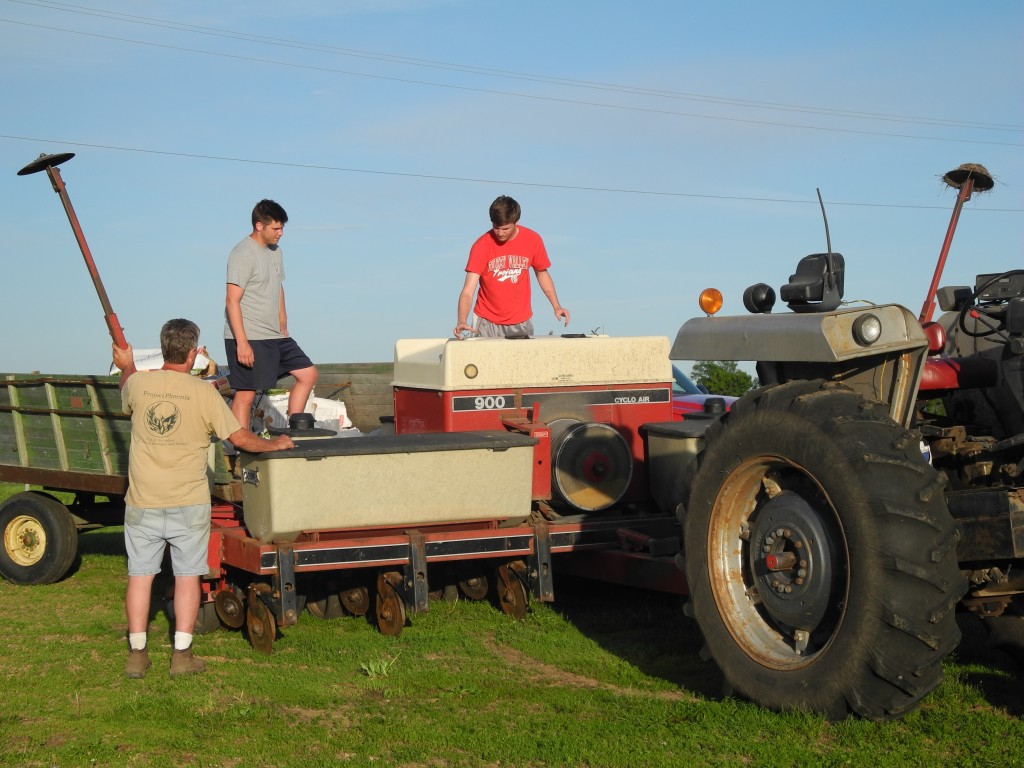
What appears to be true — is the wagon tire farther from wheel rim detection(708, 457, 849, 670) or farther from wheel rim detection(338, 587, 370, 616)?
wheel rim detection(708, 457, 849, 670)

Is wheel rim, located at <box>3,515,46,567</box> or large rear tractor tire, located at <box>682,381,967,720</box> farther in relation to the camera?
wheel rim, located at <box>3,515,46,567</box>

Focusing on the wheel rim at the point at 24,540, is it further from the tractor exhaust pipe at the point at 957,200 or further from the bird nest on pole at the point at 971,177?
the bird nest on pole at the point at 971,177

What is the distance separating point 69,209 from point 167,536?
124 inches

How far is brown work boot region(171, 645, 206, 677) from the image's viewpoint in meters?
6.18

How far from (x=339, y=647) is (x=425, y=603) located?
1.90ft

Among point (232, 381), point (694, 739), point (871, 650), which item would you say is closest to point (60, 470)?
point (232, 381)

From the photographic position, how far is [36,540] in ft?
31.2

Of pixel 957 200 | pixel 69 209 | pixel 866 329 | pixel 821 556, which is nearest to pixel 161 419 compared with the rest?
pixel 69 209

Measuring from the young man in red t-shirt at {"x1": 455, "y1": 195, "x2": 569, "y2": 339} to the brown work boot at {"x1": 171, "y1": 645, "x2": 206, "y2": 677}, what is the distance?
10.6ft

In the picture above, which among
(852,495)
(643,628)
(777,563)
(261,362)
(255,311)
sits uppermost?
(255,311)

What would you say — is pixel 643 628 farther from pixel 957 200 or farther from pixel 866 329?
pixel 957 200

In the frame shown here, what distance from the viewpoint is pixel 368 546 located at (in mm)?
6453

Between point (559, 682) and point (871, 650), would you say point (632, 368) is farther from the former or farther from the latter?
point (871, 650)

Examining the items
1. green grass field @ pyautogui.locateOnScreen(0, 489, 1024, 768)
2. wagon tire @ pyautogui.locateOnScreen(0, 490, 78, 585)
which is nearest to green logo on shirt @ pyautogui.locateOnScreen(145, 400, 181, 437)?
green grass field @ pyautogui.locateOnScreen(0, 489, 1024, 768)
